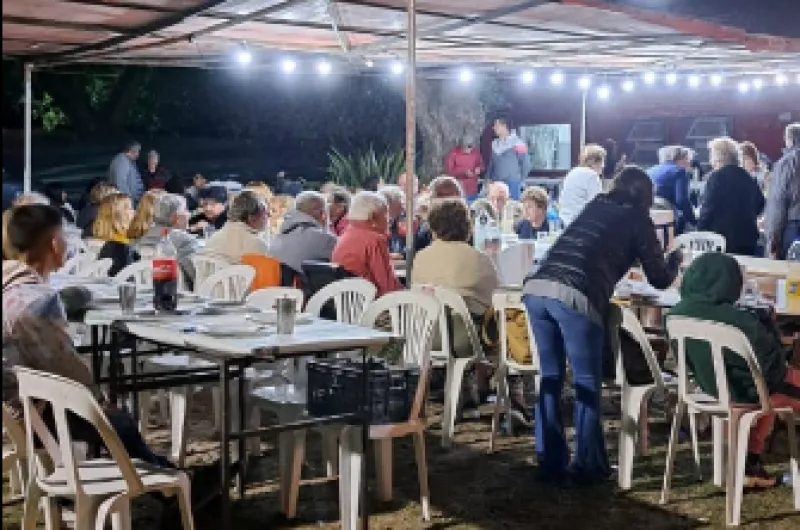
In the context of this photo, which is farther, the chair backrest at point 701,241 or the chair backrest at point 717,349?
the chair backrest at point 701,241

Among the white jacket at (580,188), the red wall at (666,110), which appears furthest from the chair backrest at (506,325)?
the red wall at (666,110)

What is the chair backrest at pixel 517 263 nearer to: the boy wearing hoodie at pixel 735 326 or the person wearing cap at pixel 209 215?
the boy wearing hoodie at pixel 735 326

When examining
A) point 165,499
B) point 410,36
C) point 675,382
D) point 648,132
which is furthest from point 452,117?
point 165,499

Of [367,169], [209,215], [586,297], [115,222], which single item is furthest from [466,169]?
[586,297]

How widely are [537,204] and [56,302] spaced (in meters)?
4.75

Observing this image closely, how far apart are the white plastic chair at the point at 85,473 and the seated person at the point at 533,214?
4.60 meters

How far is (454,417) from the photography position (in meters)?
5.34

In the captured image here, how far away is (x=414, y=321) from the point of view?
16.0 feet

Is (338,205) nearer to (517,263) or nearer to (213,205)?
(517,263)

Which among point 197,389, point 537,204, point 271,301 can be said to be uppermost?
point 537,204

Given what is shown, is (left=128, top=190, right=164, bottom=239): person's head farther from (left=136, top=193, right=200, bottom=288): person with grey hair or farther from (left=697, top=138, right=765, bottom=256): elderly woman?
(left=697, top=138, right=765, bottom=256): elderly woman

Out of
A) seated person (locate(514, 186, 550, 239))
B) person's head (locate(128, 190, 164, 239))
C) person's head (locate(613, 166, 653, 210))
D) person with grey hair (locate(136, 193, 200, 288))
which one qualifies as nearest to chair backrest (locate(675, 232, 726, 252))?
seated person (locate(514, 186, 550, 239))

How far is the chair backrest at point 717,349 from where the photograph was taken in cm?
413

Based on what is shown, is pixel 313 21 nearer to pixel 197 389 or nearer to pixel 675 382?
pixel 197 389
